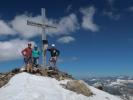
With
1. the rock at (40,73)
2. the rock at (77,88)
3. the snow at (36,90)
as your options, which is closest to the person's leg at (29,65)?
the rock at (40,73)

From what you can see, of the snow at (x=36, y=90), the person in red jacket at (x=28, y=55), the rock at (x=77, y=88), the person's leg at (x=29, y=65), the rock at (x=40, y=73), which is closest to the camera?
the snow at (x=36, y=90)

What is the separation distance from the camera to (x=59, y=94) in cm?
2922

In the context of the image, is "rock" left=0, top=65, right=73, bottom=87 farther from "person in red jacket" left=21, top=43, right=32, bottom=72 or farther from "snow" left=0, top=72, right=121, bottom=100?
"snow" left=0, top=72, right=121, bottom=100

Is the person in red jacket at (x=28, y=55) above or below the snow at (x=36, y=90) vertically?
above

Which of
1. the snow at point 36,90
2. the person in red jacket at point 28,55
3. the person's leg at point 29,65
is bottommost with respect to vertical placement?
the snow at point 36,90

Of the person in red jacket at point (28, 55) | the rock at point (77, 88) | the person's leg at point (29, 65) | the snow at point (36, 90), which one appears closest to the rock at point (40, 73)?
the person's leg at point (29, 65)

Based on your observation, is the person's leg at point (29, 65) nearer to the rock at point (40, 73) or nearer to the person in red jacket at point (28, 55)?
the person in red jacket at point (28, 55)

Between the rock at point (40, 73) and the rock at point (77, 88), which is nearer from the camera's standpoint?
the rock at point (77, 88)

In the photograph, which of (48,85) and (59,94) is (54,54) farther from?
(59,94)

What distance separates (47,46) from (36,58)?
15.6 feet

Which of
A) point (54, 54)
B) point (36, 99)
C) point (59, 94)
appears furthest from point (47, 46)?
point (36, 99)

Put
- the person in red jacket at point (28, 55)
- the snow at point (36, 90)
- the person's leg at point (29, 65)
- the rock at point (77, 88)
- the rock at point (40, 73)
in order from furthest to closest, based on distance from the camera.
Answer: the rock at point (40, 73)
the person's leg at point (29, 65)
the person in red jacket at point (28, 55)
the rock at point (77, 88)
the snow at point (36, 90)

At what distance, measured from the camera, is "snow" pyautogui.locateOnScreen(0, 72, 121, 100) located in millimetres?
26611

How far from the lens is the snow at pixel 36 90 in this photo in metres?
26.6
